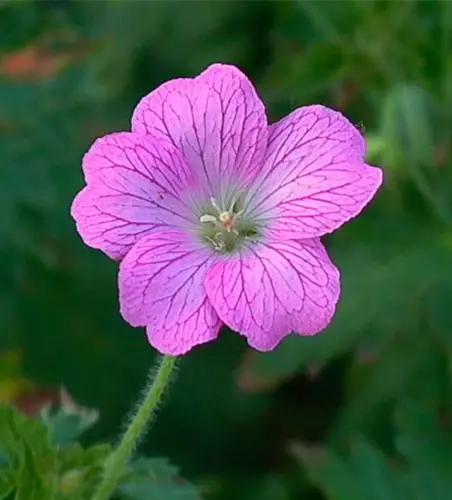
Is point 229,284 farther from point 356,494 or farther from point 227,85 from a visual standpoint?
point 356,494

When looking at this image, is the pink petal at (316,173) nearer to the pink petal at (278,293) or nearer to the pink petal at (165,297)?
the pink petal at (278,293)

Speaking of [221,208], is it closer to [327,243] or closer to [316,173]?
[316,173]

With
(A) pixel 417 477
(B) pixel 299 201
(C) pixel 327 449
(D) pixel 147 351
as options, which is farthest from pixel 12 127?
(B) pixel 299 201

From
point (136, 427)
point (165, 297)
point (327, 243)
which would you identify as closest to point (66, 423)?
point (136, 427)

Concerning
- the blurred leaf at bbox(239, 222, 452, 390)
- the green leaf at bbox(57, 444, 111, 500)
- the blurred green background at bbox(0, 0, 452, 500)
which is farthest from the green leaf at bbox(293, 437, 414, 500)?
the green leaf at bbox(57, 444, 111, 500)

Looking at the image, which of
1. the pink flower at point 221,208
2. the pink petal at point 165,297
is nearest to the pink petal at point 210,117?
the pink flower at point 221,208
